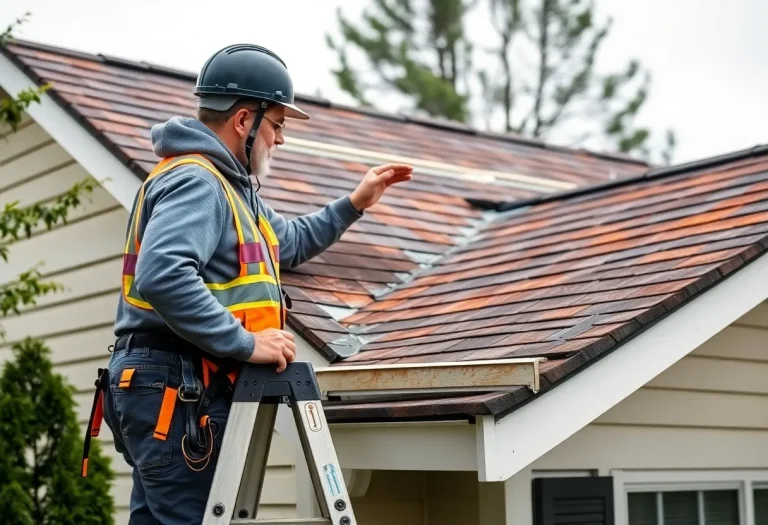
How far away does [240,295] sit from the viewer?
11.9ft

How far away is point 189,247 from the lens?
3428 mm

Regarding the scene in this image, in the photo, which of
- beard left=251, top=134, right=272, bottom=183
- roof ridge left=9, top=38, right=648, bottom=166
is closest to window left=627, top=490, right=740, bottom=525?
beard left=251, top=134, right=272, bottom=183

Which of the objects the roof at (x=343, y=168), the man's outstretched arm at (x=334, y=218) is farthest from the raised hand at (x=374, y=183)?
the roof at (x=343, y=168)

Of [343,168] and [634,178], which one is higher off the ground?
[343,168]

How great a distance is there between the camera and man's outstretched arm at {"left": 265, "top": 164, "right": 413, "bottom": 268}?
520 cm

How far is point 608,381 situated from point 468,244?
8.06ft

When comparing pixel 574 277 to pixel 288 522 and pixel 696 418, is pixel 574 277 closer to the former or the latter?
pixel 696 418

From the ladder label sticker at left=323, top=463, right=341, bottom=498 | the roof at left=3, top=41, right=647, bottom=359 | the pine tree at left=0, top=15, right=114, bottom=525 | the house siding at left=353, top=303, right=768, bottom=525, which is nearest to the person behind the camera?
the ladder label sticker at left=323, top=463, right=341, bottom=498

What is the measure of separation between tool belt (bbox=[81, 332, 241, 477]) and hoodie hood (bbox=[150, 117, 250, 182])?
56cm

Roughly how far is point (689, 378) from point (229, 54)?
2.50 metres

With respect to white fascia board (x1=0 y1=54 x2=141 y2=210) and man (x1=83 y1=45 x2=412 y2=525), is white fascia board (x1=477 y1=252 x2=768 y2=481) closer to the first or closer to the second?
man (x1=83 y1=45 x2=412 y2=525)

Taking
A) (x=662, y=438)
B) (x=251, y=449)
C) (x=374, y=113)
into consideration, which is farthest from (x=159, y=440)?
(x=374, y=113)

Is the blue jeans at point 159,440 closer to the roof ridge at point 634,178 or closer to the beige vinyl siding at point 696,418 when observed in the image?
the beige vinyl siding at point 696,418

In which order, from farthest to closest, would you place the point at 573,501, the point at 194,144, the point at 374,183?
the point at 374,183, the point at 573,501, the point at 194,144
